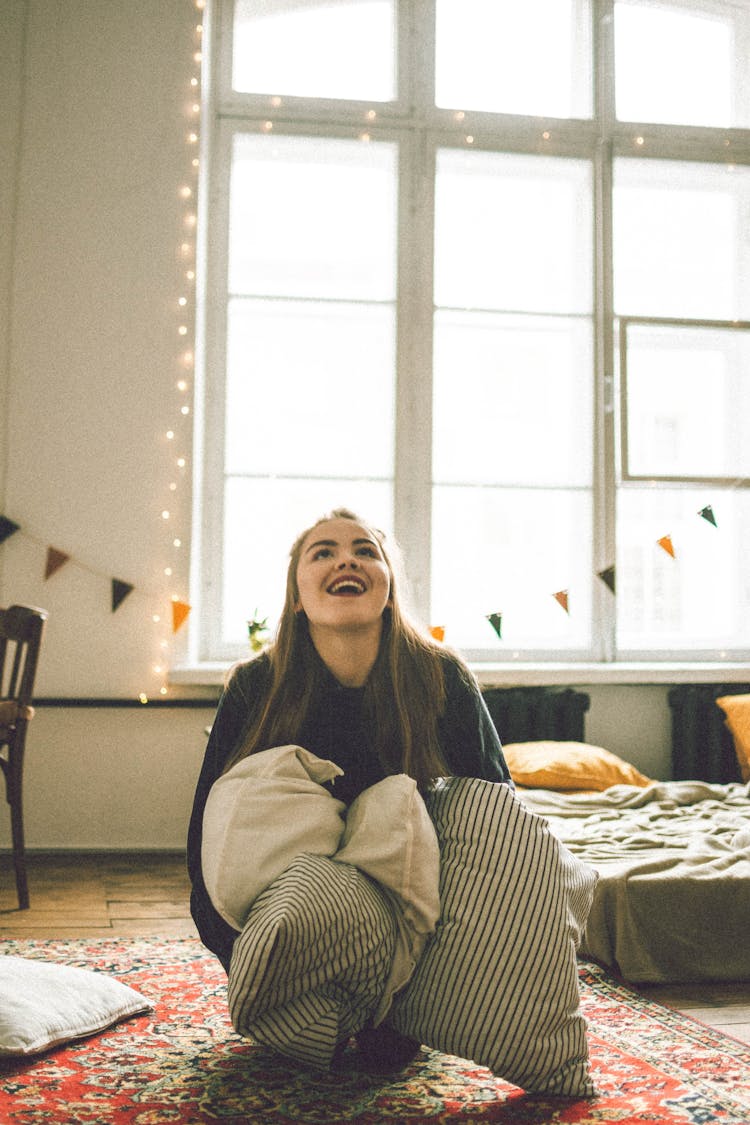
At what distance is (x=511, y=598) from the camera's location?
4.07 meters

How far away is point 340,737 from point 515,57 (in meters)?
3.35

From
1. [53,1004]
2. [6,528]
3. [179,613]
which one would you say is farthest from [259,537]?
[53,1004]

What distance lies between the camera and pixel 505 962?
5.07ft

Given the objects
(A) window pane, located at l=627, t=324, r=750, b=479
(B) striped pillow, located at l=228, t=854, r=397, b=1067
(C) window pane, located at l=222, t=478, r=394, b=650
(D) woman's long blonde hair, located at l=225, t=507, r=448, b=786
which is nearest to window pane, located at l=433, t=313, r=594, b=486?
(A) window pane, located at l=627, t=324, r=750, b=479

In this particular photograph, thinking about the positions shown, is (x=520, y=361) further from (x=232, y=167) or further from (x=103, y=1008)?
(x=103, y=1008)

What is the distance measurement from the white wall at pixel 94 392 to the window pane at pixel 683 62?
1.81m

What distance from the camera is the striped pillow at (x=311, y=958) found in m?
1.42

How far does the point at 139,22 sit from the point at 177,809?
2.74 meters

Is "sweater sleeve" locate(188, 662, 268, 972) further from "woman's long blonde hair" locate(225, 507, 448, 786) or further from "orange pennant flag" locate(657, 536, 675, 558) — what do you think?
"orange pennant flag" locate(657, 536, 675, 558)

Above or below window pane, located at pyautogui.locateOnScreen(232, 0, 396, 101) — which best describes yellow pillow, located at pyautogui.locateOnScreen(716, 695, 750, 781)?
below

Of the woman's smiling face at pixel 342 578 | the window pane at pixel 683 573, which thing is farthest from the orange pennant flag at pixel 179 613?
the woman's smiling face at pixel 342 578

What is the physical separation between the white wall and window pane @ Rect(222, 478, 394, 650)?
0.28 meters

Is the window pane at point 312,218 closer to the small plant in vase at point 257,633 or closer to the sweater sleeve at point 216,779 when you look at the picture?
the small plant in vase at point 257,633

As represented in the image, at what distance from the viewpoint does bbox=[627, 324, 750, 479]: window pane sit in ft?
13.7
